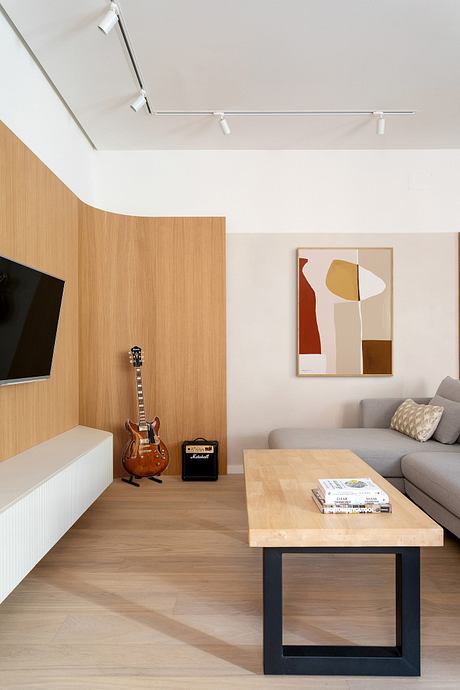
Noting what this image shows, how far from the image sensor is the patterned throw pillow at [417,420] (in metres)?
3.65

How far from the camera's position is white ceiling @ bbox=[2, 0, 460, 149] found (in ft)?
8.66

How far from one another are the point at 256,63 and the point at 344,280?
202 cm

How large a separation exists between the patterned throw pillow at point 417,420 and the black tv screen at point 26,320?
265cm

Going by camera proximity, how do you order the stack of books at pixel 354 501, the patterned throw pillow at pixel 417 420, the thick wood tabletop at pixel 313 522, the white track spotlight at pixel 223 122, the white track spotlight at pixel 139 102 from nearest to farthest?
1. the thick wood tabletop at pixel 313 522
2. the stack of books at pixel 354 501
3. the white track spotlight at pixel 139 102
4. the patterned throw pillow at pixel 417 420
5. the white track spotlight at pixel 223 122

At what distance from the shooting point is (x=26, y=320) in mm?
2662

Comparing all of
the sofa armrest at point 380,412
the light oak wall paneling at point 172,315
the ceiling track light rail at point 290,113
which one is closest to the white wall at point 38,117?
the light oak wall paneling at point 172,315

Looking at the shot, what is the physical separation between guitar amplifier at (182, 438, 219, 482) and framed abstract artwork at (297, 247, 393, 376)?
42.4 inches

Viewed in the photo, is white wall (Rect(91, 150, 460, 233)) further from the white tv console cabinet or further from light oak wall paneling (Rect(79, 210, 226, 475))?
the white tv console cabinet

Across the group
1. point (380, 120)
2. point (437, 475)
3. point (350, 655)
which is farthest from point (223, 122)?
point (350, 655)

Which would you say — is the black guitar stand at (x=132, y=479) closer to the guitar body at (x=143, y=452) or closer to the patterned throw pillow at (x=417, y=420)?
the guitar body at (x=143, y=452)

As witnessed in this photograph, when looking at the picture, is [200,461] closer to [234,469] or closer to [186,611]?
[234,469]

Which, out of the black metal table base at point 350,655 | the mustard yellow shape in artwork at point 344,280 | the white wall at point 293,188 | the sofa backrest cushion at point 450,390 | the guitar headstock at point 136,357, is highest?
the white wall at point 293,188

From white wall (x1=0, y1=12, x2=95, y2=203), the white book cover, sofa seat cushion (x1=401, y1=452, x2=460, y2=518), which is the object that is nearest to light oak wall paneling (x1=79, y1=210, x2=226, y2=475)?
white wall (x1=0, y1=12, x2=95, y2=203)

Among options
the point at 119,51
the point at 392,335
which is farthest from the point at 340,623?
the point at 119,51
